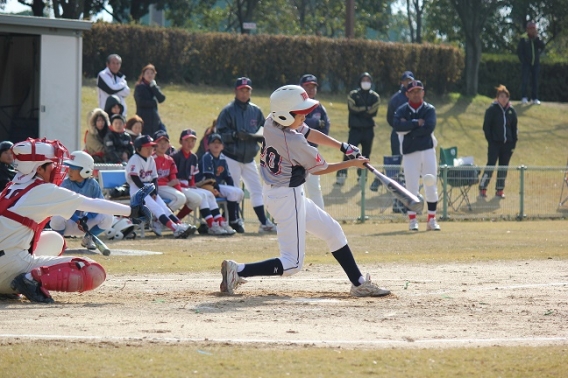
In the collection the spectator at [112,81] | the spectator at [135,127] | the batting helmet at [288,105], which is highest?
the spectator at [112,81]

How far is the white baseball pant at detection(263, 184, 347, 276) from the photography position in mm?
9453

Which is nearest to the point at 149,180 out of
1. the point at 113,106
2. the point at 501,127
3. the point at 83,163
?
the point at 83,163

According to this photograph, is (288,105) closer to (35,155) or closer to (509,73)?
(35,155)

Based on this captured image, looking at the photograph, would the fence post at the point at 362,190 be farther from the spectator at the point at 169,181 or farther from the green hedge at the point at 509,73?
the green hedge at the point at 509,73

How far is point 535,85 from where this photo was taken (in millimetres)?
34156

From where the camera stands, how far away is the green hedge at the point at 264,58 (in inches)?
1206

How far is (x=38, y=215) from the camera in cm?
909

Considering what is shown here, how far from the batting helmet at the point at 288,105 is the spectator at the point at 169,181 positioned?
751 centimetres

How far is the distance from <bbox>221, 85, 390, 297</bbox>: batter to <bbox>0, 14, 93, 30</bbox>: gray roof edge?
8.56m

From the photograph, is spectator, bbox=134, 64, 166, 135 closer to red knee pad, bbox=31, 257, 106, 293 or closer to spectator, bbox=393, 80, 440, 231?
spectator, bbox=393, 80, 440, 231

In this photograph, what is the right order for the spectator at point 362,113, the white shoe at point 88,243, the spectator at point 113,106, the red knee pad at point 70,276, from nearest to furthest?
the red knee pad at point 70,276
the white shoe at point 88,243
the spectator at point 113,106
the spectator at point 362,113

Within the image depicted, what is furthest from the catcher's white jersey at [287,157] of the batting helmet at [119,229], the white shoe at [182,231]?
the batting helmet at [119,229]

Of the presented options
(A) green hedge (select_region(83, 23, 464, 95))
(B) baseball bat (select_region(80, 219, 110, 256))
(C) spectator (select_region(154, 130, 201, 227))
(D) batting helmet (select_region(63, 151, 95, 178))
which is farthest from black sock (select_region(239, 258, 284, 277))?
(A) green hedge (select_region(83, 23, 464, 95))

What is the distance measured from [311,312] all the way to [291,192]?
1348mm
